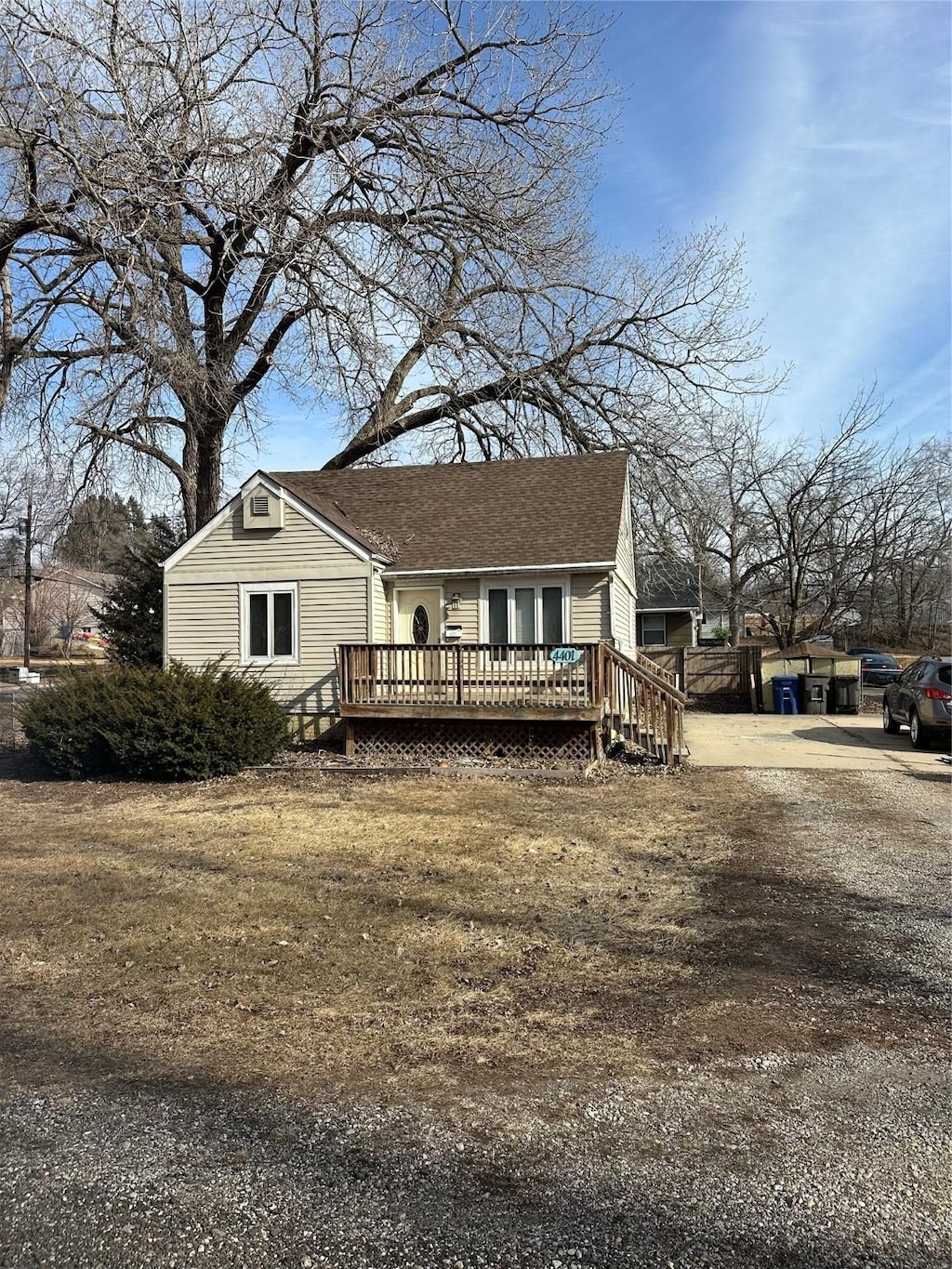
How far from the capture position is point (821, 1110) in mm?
3371

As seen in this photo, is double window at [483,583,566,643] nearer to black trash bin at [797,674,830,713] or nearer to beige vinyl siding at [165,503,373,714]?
beige vinyl siding at [165,503,373,714]

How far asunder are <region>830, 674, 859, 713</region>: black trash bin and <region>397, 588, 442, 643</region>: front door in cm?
1186

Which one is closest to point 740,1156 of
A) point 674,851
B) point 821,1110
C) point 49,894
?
point 821,1110

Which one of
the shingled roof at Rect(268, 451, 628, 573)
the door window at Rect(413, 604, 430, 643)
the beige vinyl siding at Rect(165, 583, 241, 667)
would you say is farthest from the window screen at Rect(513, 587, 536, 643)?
the beige vinyl siding at Rect(165, 583, 241, 667)

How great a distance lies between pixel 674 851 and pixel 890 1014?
3627 millimetres

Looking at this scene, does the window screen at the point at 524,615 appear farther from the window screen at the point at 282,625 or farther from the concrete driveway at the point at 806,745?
the window screen at the point at 282,625

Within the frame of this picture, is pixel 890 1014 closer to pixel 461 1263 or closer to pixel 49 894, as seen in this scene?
pixel 461 1263

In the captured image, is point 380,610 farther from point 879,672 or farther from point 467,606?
point 879,672

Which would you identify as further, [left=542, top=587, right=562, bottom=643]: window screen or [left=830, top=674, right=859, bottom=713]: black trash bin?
[left=830, top=674, right=859, bottom=713]: black trash bin

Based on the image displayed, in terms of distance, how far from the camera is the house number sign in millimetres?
13195

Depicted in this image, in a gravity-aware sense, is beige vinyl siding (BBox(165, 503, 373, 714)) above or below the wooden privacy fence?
above

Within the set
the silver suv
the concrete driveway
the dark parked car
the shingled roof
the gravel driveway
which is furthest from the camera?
the dark parked car

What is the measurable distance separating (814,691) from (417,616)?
11526mm

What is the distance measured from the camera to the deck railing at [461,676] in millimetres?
13273
